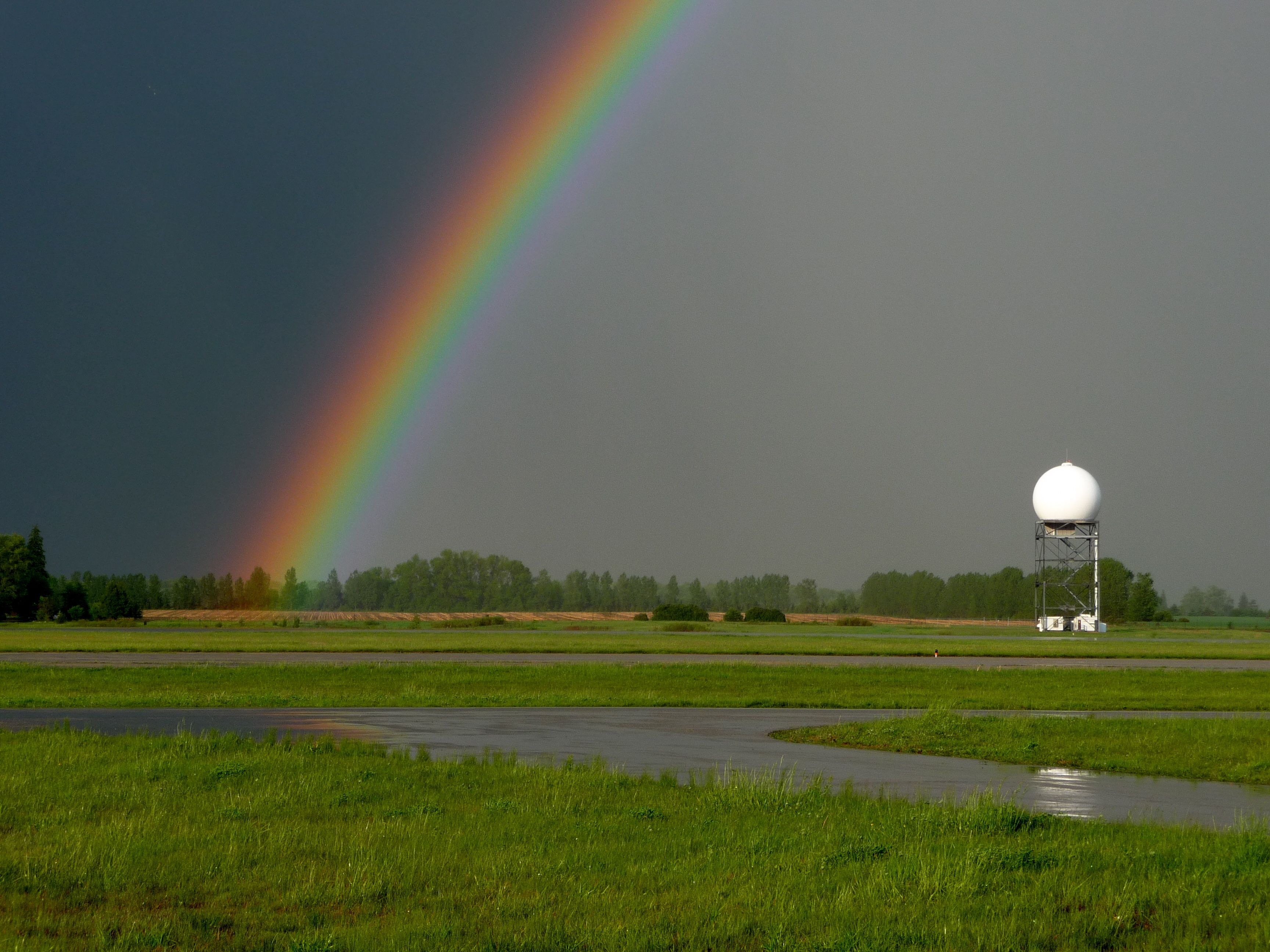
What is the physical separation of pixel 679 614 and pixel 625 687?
91.5 m

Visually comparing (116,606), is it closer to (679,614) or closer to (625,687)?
(679,614)

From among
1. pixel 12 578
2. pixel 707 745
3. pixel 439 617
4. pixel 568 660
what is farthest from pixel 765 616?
pixel 707 745

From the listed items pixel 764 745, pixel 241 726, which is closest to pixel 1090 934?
pixel 764 745

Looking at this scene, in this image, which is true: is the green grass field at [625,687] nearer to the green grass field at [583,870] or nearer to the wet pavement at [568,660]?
the wet pavement at [568,660]

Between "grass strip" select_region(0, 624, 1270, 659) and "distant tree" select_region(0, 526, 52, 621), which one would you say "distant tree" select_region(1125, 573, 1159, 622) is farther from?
"distant tree" select_region(0, 526, 52, 621)

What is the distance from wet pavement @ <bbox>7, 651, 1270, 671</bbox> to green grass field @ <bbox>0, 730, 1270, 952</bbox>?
3390 centimetres

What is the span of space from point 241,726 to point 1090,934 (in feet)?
66.4

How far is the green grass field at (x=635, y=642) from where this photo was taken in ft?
217

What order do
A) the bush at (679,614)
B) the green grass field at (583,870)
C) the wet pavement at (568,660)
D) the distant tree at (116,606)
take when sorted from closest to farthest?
the green grass field at (583,870) → the wet pavement at (568,660) → the distant tree at (116,606) → the bush at (679,614)

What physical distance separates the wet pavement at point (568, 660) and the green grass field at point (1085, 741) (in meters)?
23.6

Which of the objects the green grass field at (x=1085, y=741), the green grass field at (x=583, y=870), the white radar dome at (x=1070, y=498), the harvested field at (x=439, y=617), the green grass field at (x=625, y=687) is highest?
the white radar dome at (x=1070, y=498)

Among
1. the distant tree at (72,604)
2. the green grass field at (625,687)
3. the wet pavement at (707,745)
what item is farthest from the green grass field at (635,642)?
the wet pavement at (707,745)

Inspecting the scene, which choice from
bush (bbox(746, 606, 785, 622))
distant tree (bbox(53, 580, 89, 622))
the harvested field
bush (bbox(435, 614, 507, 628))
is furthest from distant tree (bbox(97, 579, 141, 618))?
bush (bbox(746, 606, 785, 622))

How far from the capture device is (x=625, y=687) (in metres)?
39.6
